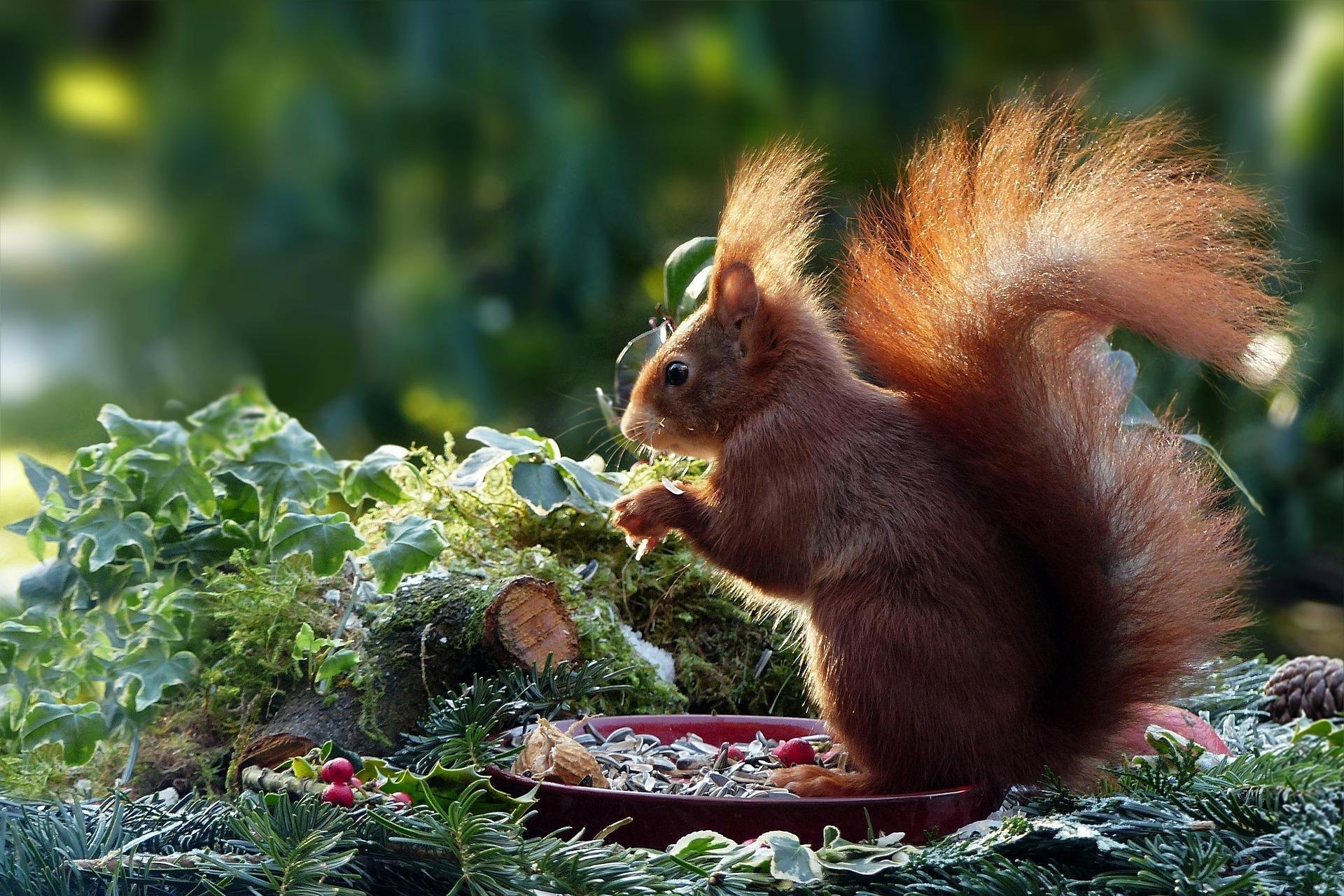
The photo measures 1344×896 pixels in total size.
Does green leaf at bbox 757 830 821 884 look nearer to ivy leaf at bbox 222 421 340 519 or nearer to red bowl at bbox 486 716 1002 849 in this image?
red bowl at bbox 486 716 1002 849

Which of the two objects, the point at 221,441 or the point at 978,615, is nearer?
the point at 978,615

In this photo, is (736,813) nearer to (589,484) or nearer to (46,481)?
(589,484)

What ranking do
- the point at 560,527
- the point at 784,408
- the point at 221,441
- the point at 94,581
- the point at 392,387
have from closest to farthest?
the point at 784,408
the point at 94,581
the point at 560,527
the point at 221,441
the point at 392,387

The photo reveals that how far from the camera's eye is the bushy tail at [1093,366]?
85cm

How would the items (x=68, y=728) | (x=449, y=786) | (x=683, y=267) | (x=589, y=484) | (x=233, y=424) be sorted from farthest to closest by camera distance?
(x=233, y=424) → (x=683, y=267) → (x=589, y=484) → (x=68, y=728) → (x=449, y=786)

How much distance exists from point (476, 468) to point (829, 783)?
49 centimetres

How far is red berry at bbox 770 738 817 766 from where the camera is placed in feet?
3.33

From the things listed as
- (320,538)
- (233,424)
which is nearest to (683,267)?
(320,538)

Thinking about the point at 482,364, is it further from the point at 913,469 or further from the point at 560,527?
the point at 913,469

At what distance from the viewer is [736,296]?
104cm

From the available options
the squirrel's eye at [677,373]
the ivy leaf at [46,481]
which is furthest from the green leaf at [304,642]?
the squirrel's eye at [677,373]

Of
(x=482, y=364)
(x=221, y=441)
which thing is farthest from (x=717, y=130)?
(x=221, y=441)

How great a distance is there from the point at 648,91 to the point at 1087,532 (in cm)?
92

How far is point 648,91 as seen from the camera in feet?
5.13
